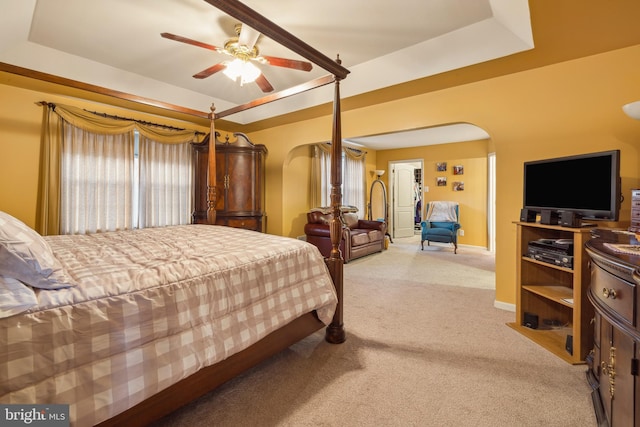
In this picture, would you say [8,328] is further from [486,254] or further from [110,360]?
[486,254]

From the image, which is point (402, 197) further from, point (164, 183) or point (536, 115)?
point (164, 183)

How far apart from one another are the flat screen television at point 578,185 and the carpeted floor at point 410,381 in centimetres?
106

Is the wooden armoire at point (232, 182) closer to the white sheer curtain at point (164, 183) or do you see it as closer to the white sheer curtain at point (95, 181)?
the white sheer curtain at point (164, 183)

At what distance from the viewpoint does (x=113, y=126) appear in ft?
12.1

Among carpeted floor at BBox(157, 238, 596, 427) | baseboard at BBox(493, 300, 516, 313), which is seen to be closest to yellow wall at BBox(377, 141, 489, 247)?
baseboard at BBox(493, 300, 516, 313)

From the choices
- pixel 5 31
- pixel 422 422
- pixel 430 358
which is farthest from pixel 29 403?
pixel 5 31

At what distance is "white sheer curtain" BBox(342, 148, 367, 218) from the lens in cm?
664

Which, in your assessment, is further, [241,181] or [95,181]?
[241,181]

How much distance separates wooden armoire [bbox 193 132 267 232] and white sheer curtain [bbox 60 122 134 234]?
0.94 meters

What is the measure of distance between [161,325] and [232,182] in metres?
3.49

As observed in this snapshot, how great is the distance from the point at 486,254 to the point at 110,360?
20.1 feet

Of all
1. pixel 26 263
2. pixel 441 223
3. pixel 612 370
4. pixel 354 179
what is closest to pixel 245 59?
pixel 26 263

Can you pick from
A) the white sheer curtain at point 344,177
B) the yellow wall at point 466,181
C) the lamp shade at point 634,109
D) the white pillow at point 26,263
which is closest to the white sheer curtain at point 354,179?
the white sheer curtain at point 344,177

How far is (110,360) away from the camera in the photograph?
3.37 ft
